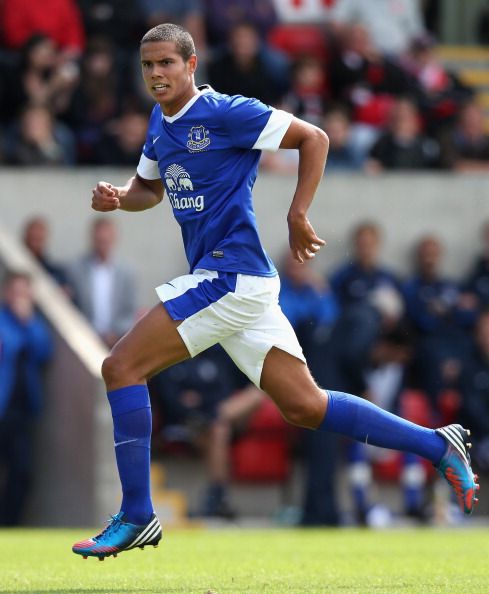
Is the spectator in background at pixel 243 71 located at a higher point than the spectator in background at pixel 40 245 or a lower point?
higher

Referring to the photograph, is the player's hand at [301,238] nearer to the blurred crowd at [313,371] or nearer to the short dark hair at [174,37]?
the short dark hair at [174,37]

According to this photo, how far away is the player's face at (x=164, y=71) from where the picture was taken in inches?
276

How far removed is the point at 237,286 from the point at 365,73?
1038cm

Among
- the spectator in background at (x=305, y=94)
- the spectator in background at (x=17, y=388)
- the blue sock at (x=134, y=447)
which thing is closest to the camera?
the blue sock at (x=134, y=447)

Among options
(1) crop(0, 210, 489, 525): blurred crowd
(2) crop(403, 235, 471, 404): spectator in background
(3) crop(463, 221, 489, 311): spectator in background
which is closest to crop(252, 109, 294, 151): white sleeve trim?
(1) crop(0, 210, 489, 525): blurred crowd

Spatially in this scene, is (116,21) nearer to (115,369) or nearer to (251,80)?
(251,80)

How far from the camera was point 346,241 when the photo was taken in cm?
1562

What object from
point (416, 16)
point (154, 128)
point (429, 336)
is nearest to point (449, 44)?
point (416, 16)

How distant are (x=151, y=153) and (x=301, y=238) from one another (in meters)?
1.07

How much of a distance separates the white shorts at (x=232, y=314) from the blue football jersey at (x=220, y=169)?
0.08 metres

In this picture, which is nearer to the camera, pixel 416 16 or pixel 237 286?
pixel 237 286

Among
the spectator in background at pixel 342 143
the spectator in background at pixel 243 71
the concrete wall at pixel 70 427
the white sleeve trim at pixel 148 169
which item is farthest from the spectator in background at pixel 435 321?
the white sleeve trim at pixel 148 169

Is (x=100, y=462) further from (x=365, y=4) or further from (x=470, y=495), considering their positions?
(x=365, y=4)

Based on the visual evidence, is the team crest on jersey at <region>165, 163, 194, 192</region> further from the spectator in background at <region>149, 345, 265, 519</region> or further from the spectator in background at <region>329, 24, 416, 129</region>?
the spectator in background at <region>329, 24, 416, 129</region>
